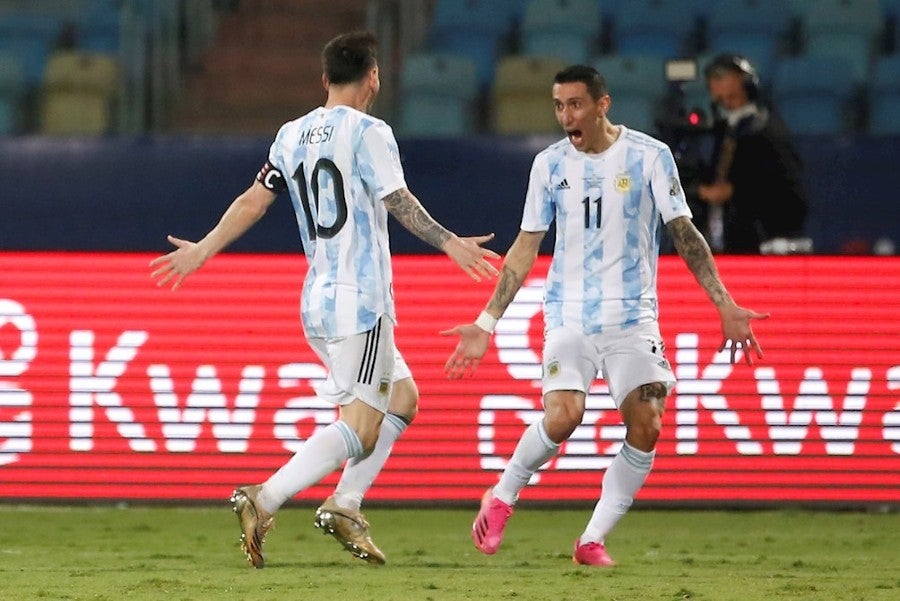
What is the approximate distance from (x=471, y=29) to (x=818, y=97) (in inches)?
102

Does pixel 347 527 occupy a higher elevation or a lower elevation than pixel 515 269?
lower

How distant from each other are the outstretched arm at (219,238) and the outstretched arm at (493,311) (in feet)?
2.86

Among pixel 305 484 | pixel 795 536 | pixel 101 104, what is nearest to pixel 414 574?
pixel 305 484

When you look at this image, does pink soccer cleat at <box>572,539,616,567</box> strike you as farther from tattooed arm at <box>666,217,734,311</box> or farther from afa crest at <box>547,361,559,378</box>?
tattooed arm at <box>666,217,734,311</box>

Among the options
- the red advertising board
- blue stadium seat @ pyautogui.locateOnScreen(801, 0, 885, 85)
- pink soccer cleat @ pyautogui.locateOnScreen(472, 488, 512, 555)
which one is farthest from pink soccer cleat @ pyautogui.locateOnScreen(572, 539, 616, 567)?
blue stadium seat @ pyautogui.locateOnScreen(801, 0, 885, 85)

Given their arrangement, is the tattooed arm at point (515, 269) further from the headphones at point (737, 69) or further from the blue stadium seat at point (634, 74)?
the blue stadium seat at point (634, 74)

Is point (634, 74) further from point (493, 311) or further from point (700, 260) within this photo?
point (493, 311)

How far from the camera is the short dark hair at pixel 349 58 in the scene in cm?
681

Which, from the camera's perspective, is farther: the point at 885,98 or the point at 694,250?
the point at 885,98

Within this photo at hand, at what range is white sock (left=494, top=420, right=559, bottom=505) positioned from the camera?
727 cm

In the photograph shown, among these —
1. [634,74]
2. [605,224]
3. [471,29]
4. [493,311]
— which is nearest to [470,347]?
[493,311]

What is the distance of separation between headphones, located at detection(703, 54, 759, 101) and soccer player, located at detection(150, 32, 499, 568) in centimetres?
322

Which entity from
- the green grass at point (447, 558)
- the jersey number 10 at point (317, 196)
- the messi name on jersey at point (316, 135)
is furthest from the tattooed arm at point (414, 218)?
A: the green grass at point (447, 558)

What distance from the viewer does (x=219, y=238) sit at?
689cm
